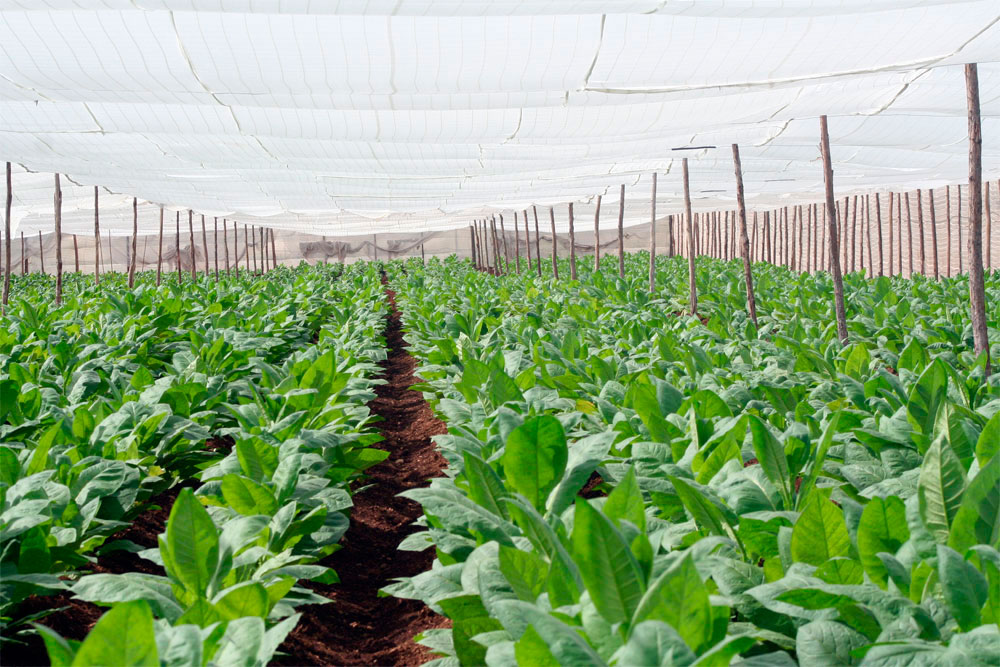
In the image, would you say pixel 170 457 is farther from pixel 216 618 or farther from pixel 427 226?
pixel 427 226

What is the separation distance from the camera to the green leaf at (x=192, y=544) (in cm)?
251

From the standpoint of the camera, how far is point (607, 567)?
6.30 feet

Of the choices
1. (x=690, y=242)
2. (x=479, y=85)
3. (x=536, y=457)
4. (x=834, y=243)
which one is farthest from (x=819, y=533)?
(x=690, y=242)

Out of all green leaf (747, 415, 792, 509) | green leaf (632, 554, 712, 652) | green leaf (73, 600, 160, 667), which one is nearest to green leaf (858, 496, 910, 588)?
green leaf (747, 415, 792, 509)

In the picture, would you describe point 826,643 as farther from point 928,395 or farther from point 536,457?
point 928,395

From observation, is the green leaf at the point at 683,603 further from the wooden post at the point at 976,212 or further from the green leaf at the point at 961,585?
the wooden post at the point at 976,212

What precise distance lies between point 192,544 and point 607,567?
128 cm

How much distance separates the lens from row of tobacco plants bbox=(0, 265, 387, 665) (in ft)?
6.64

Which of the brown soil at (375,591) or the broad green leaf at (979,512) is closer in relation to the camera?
the broad green leaf at (979,512)

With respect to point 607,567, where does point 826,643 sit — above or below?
below

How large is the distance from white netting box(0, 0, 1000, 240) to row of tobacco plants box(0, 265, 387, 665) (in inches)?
77.8

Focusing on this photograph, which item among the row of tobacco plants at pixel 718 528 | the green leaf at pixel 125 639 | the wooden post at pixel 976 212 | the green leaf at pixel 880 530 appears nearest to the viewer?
the green leaf at pixel 125 639

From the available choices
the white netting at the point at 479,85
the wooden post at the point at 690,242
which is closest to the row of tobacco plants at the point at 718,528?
the white netting at the point at 479,85

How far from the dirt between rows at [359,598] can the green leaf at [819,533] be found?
1401mm
